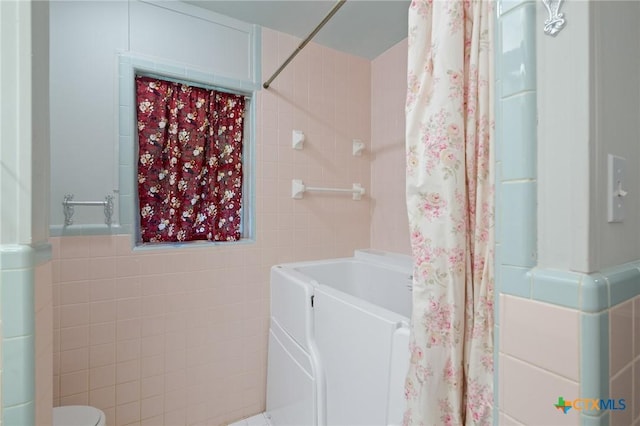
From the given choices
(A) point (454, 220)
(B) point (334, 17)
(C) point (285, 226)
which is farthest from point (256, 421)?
(B) point (334, 17)

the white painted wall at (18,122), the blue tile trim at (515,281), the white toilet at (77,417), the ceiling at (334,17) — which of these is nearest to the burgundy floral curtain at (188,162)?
the ceiling at (334,17)

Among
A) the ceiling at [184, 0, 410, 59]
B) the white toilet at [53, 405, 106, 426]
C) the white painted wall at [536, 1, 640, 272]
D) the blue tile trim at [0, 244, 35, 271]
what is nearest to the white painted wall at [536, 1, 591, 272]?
the white painted wall at [536, 1, 640, 272]

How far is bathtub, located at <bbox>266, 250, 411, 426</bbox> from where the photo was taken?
1038 mm

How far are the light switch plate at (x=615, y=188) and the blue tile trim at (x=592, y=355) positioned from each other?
178mm

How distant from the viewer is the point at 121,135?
5.23ft

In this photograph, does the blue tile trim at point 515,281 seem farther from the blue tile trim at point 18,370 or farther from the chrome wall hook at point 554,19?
the blue tile trim at point 18,370

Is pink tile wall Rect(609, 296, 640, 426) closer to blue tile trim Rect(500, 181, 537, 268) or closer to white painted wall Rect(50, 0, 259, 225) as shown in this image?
blue tile trim Rect(500, 181, 537, 268)

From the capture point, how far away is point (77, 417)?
1263 millimetres

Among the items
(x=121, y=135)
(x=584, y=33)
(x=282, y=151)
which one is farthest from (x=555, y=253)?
(x=121, y=135)

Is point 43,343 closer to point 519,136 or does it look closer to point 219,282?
point 519,136

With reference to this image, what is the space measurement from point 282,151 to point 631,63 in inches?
68.0

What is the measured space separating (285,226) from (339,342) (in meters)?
0.98

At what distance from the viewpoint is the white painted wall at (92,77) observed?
1.46 metres

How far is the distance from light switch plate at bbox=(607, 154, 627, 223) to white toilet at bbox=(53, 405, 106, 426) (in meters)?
1.83
